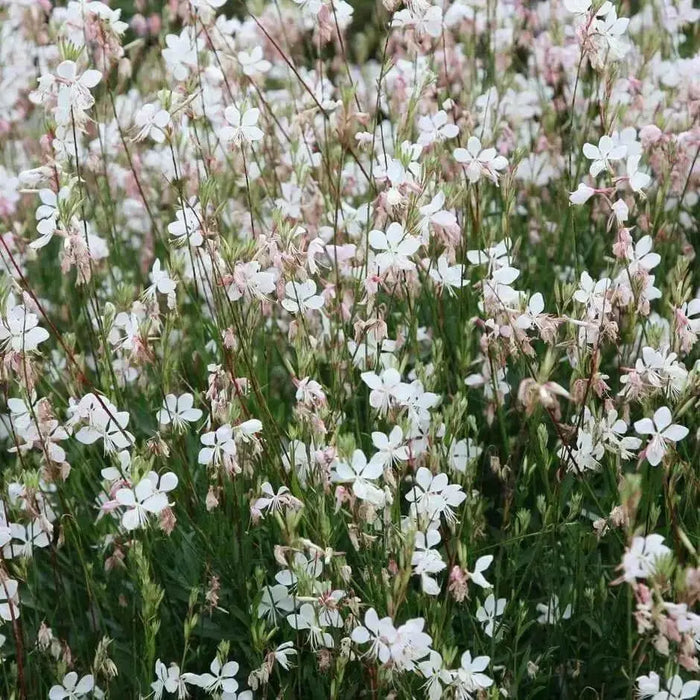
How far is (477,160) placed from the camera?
217cm

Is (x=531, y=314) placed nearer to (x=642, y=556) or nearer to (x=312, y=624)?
(x=642, y=556)

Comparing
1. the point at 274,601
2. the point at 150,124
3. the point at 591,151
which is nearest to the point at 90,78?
the point at 150,124

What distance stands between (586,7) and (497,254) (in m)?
0.57

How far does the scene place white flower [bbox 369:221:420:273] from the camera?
1.93m

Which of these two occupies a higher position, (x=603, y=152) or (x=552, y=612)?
(x=603, y=152)

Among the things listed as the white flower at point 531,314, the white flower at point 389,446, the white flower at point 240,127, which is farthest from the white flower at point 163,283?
the white flower at point 531,314

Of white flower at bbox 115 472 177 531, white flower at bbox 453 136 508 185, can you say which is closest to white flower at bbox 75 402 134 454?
white flower at bbox 115 472 177 531

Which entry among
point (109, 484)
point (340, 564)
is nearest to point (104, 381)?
point (109, 484)

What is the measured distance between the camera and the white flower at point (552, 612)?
210 centimetres

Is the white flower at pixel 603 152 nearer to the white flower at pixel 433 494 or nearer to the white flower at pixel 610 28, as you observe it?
the white flower at pixel 610 28

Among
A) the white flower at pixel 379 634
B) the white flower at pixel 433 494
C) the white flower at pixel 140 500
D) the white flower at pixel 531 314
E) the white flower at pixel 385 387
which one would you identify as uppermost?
the white flower at pixel 531 314

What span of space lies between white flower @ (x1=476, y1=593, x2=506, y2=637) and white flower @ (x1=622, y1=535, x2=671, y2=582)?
1.72 ft

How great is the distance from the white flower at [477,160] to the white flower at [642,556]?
2.91 feet

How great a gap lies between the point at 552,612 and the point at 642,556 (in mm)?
659
